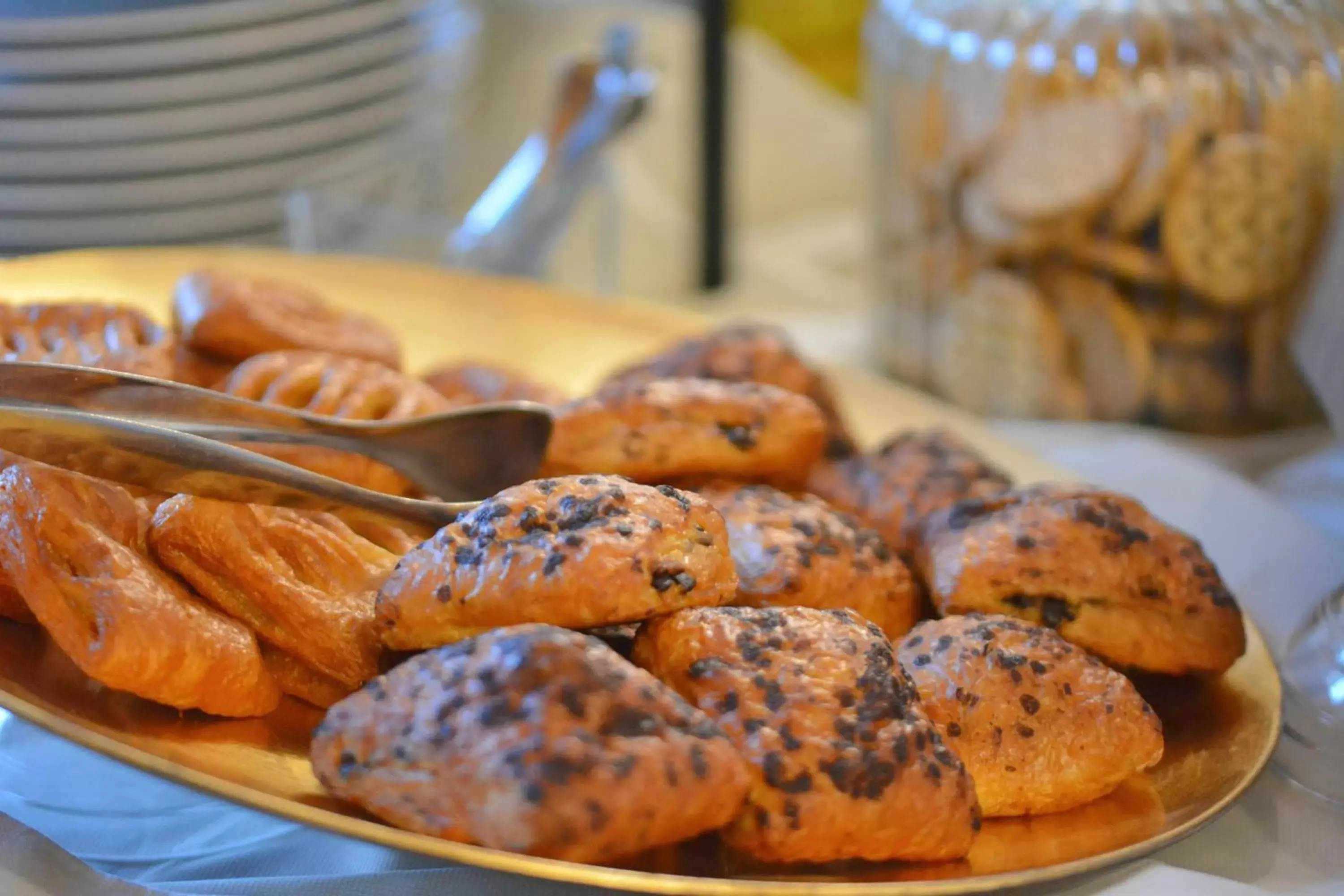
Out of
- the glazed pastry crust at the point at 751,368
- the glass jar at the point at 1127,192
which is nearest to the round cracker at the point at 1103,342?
the glass jar at the point at 1127,192

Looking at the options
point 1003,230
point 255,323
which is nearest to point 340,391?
point 255,323

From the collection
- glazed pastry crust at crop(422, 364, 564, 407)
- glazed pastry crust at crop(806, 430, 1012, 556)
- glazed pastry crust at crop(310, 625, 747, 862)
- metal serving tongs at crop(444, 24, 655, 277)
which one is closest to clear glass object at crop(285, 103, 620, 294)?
metal serving tongs at crop(444, 24, 655, 277)

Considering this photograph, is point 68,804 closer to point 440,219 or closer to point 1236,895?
point 1236,895

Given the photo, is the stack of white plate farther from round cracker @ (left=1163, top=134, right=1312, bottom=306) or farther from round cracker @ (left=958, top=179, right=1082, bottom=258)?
round cracker @ (left=1163, top=134, right=1312, bottom=306)

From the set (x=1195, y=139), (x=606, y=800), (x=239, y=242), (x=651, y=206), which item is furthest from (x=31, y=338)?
(x=651, y=206)

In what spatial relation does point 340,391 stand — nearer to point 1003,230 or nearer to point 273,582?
point 273,582

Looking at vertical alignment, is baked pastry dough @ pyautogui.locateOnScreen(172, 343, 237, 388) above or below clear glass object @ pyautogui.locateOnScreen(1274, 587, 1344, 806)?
above

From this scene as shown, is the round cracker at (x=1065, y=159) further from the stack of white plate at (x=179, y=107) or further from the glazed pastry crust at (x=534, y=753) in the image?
the glazed pastry crust at (x=534, y=753)

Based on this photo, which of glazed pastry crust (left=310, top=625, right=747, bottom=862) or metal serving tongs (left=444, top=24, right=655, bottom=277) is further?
metal serving tongs (left=444, top=24, right=655, bottom=277)
